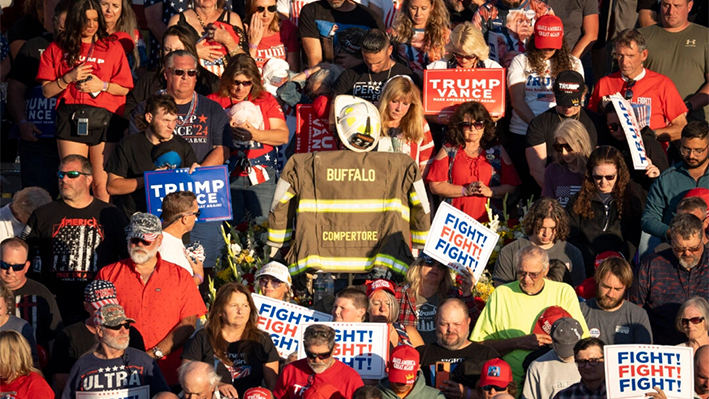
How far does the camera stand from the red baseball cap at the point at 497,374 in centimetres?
952

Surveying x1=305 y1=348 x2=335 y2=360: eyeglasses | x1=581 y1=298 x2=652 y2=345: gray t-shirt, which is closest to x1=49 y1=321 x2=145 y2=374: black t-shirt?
x1=305 y1=348 x2=335 y2=360: eyeglasses

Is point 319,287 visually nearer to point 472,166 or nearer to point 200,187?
point 200,187

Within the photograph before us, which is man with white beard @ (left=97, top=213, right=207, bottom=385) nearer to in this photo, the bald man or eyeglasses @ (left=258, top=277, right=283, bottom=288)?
eyeglasses @ (left=258, top=277, right=283, bottom=288)

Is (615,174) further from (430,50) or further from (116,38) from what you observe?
(116,38)

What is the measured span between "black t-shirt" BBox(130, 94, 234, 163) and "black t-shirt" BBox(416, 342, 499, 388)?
135 inches

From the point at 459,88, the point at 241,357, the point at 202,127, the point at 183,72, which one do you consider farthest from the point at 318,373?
the point at 459,88

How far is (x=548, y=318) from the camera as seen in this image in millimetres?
10375

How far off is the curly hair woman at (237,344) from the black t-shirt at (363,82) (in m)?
3.77

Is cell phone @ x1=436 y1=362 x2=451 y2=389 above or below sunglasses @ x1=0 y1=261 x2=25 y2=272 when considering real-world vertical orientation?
below

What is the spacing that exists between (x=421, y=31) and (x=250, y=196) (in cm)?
286

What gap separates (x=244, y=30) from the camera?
14.6m

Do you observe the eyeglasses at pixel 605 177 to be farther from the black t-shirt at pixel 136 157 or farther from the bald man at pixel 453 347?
the black t-shirt at pixel 136 157

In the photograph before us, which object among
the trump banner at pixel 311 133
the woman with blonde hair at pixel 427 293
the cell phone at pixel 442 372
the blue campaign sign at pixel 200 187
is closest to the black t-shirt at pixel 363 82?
the trump banner at pixel 311 133

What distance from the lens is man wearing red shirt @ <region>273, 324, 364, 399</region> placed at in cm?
946
